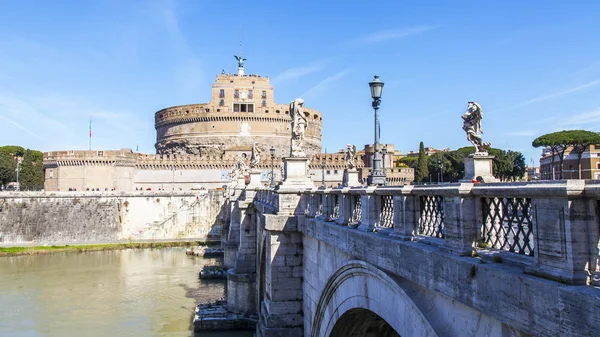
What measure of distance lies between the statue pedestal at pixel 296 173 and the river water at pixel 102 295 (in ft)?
32.7

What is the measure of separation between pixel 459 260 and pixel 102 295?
91.4 feet

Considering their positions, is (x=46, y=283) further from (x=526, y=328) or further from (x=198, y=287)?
(x=526, y=328)

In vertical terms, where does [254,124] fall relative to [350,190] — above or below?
above

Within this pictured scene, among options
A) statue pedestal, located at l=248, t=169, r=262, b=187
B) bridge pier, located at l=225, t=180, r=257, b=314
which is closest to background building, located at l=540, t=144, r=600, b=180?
bridge pier, located at l=225, t=180, r=257, b=314

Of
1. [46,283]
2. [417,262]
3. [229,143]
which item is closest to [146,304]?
[46,283]

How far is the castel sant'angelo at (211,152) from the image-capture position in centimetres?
6675

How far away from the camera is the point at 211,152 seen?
3027 inches

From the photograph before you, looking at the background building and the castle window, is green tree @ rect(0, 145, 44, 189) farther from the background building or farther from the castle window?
the background building

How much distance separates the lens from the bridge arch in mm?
5450

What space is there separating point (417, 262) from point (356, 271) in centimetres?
231

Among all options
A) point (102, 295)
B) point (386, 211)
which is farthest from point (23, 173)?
point (386, 211)

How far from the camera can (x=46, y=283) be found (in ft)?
103

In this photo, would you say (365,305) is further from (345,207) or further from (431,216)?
(431,216)

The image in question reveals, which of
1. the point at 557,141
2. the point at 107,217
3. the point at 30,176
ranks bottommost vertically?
the point at 107,217
